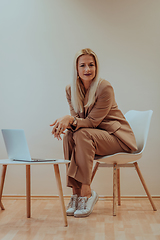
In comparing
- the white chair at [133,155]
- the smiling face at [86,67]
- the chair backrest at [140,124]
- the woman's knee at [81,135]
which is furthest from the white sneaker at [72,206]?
the smiling face at [86,67]

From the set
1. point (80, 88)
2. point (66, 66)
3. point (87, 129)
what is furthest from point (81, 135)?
point (66, 66)

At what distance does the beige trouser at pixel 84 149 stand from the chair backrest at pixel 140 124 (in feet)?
0.80

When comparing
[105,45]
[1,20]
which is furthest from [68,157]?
[1,20]

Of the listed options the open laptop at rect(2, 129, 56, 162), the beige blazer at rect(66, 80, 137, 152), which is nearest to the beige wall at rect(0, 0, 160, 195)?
the beige blazer at rect(66, 80, 137, 152)

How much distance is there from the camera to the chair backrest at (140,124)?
2.14 meters

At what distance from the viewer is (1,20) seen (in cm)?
270

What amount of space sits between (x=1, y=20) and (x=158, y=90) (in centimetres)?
148

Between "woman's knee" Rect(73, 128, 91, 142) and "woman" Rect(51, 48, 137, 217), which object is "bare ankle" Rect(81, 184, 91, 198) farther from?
"woman's knee" Rect(73, 128, 91, 142)

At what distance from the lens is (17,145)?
168 cm

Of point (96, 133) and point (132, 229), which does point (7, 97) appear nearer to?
point (96, 133)

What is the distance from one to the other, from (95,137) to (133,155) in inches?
10.6

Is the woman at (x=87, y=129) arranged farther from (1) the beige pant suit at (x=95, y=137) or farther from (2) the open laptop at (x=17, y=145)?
(2) the open laptop at (x=17, y=145)

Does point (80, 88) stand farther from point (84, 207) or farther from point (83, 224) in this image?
point (83, 224)

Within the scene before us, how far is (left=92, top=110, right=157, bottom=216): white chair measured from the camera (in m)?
1.98
